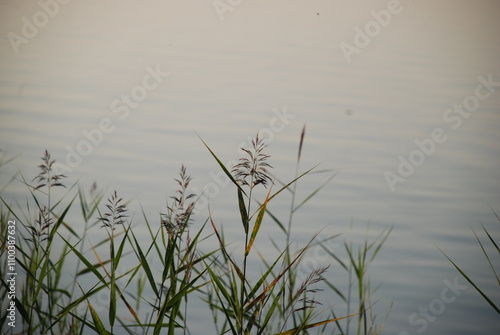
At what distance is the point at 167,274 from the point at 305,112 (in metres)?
3.91

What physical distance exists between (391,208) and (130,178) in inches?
70.0

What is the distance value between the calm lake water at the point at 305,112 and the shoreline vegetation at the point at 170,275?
0.23 metres

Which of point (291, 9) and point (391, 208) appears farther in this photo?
point (291, 9)

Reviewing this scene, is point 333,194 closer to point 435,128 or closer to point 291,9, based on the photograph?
point 435,128

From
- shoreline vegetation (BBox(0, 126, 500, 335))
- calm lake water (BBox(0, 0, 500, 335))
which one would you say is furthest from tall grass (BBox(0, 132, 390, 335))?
calm lake water (BBox(0, 0, 500, 335))

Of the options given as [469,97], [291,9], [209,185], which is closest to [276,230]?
[209,185]

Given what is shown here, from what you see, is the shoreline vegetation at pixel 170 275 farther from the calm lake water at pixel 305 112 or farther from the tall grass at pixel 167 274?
the calm lake water at pixel 305 112

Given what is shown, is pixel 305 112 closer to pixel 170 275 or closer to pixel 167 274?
pixel 167 274

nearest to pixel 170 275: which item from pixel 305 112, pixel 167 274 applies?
pixel 167 274

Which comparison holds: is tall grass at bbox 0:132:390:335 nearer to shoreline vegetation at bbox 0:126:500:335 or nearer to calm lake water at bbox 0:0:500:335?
shoreline vegetation at bbox 0:126:500:335

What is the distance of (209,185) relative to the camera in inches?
198

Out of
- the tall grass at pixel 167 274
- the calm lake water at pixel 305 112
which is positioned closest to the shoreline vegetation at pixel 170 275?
the tall grass at pixel 167 274

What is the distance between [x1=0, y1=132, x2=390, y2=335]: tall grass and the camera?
220 cm

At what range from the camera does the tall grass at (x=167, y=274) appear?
220 centimetres
